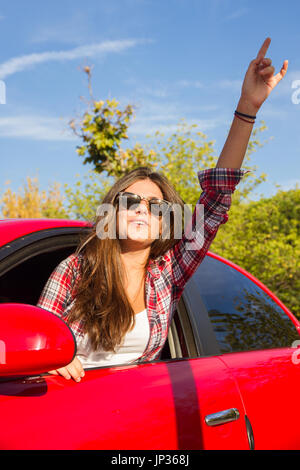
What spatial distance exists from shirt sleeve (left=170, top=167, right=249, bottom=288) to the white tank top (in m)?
0.29

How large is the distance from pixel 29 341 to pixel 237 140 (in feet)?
3.98

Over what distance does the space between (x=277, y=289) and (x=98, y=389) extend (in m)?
8.00

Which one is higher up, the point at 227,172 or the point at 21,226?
the point at 227,172

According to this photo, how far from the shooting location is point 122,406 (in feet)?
4.84

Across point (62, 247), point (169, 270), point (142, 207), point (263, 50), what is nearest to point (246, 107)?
point (263, 50)

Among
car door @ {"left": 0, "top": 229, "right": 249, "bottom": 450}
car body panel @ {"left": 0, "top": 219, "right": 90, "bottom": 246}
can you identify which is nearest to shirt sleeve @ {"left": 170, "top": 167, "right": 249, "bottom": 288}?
car door @ {"left": 0, "top": 229, "right": 249, "bottom": 450}

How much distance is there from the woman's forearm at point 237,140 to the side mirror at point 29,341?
1.09 metres

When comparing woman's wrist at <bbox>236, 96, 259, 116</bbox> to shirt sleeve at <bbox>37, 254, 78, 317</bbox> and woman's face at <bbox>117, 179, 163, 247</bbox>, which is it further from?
shirt sleeve at <bbox>37, 254, 78, 317</bbox>

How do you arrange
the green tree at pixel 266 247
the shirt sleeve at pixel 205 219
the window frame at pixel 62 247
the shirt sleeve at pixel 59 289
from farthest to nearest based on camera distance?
the green tree at pixel 266 247 → the shirt sleeve at pixel 205 219 → the shirt sleeve at pixel 59 289 → the window frame at pixel 62 247

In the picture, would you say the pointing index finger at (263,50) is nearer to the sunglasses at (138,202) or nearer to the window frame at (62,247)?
the sunglasses at (138,202)

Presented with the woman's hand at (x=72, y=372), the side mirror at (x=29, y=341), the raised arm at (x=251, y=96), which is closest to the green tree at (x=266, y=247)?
the raised arm at (x=251, y=96)

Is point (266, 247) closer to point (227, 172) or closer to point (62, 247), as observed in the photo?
point (227, 172)

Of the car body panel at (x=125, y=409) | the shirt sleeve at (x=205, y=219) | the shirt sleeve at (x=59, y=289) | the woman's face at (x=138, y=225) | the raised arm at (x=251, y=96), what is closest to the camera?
the car body panel at (x=125, y=409)

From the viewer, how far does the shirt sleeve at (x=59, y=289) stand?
1839mm
